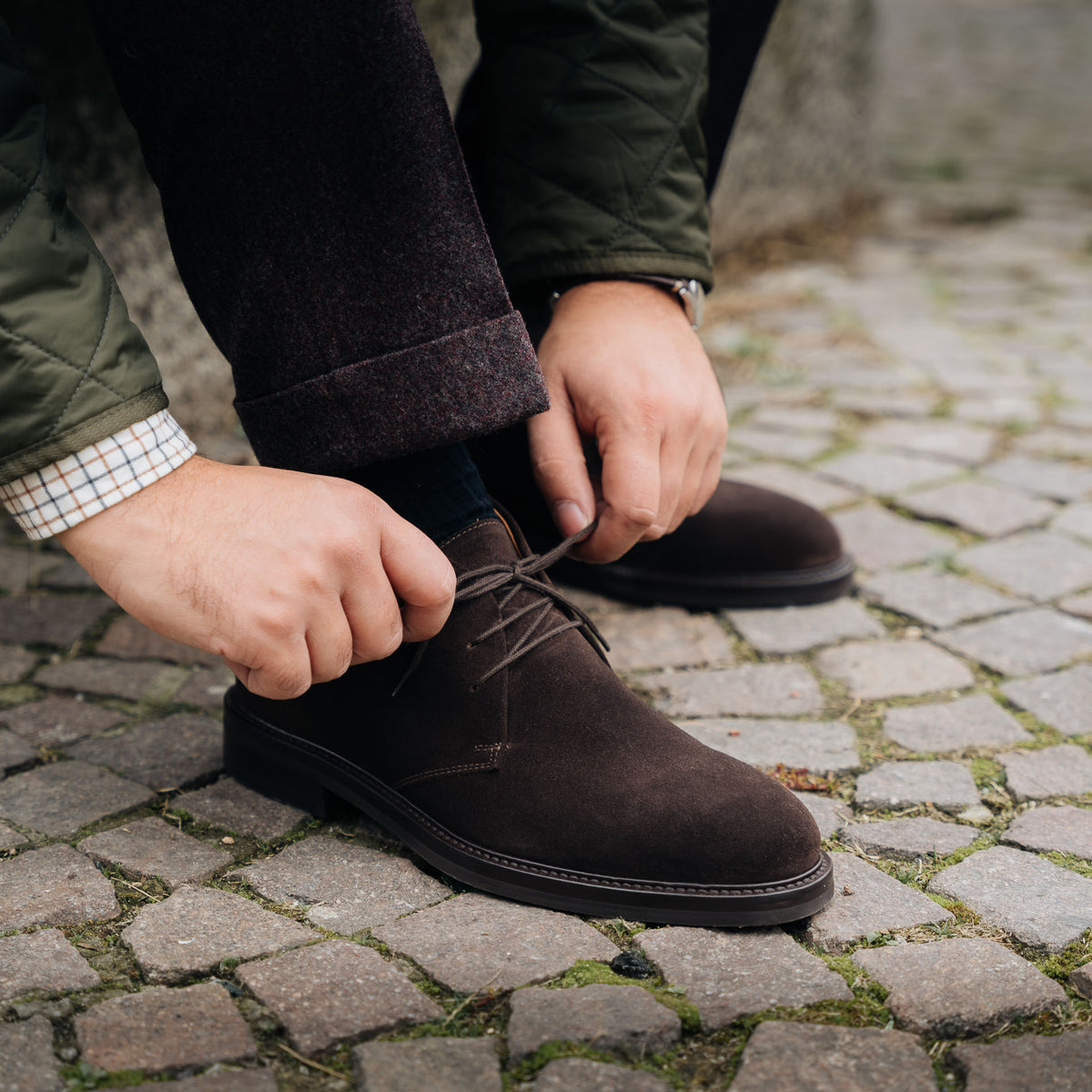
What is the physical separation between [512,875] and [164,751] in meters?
0.60

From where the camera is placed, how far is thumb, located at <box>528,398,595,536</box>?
147cm

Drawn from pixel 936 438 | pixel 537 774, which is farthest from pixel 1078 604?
pixel 537 774

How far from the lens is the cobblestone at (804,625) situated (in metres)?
1.97

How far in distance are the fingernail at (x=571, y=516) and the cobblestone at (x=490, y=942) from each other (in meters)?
0.48

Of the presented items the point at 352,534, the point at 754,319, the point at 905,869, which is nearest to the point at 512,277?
the point at 352,534

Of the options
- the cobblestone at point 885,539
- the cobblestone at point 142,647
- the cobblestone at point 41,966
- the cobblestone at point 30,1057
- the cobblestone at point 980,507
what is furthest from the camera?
the cobblestone at point 980,507

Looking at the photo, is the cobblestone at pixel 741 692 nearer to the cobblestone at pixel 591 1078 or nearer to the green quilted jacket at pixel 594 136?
the green quilted jacket at pixel 594 136

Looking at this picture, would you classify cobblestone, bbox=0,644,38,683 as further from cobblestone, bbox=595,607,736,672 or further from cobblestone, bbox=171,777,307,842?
cobblestone, bbox=595,607,736,672

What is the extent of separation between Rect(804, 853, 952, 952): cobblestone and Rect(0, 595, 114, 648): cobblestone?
1309mm

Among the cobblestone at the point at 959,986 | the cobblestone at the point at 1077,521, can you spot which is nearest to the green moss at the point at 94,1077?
the cobblestone at the point at 959,986

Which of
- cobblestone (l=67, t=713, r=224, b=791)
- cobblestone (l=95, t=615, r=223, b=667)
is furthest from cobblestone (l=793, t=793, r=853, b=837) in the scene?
cobblestone (l=95, t=615, r=223, b=667)

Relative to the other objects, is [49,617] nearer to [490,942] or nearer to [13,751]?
[13,751]

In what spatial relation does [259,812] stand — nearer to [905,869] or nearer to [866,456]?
[905,869]

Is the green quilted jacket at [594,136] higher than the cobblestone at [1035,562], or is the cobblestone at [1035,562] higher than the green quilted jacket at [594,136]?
the green quilted jacket at [594,136]
